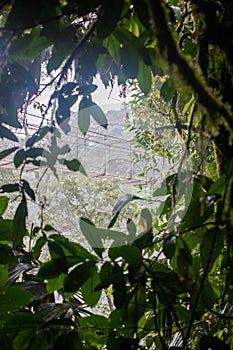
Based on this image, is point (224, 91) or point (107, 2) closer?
point (107, 2)

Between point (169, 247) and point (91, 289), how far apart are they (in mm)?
117

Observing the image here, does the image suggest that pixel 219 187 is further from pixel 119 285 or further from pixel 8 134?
pixel 8 134

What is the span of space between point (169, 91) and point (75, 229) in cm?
26

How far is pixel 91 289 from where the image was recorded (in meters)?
0.49

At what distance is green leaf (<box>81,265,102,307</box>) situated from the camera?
484 mm

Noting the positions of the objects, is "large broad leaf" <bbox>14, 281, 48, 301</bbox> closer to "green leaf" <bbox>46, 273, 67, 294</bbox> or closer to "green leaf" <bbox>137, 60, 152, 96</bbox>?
"green leaf" <bbox>46, 273, 67, 294</bbox>

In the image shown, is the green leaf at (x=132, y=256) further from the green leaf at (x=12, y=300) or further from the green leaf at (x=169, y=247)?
the green leaf at (x=12, y=300)

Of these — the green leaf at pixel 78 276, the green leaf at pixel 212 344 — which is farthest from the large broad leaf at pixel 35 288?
the green leaf at pixel 212 344

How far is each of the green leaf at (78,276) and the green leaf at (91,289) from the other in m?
0.02

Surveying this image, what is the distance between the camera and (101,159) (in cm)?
70

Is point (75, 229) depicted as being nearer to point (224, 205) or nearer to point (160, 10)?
point (224, 205)

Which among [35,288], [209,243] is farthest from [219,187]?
[35,288]

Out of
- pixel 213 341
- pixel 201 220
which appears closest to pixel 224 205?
pixel 201 220

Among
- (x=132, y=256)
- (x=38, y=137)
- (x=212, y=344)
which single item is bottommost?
(x=212, y=344)
